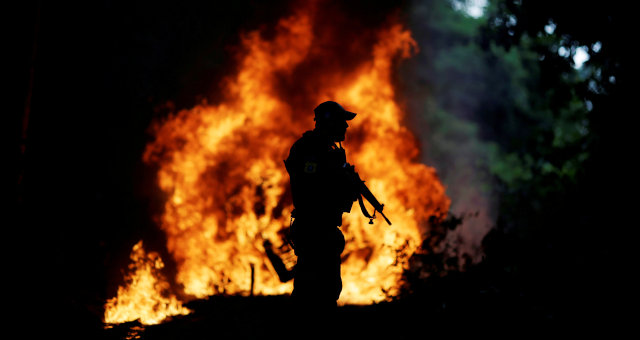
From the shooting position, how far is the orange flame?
6574 millimetres

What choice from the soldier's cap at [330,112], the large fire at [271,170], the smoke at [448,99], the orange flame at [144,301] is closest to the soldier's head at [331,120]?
the soldier's cap at [330,112]

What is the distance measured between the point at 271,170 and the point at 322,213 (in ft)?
14.2

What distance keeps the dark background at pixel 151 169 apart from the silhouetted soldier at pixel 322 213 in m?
2.35

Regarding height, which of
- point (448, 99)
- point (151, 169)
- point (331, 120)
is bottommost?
point (331, 120)

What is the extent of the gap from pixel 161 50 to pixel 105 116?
2.50 metres

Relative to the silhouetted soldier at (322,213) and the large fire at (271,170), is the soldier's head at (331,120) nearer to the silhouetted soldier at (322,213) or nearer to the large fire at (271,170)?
the silhouetted soldier at (322,213)

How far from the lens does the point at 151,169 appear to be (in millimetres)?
11070

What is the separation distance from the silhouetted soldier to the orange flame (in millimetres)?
3336

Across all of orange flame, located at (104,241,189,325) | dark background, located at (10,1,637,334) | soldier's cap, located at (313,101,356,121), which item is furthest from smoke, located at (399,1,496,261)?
soldier's cap, located at (313,101,356,121)

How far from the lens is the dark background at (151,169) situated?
663 centimetres

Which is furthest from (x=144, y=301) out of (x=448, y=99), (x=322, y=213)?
(x=448, y=99)

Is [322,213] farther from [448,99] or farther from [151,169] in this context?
[448,99]

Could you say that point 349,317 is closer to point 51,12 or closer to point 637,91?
point 637,91

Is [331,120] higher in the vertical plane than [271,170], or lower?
lower
